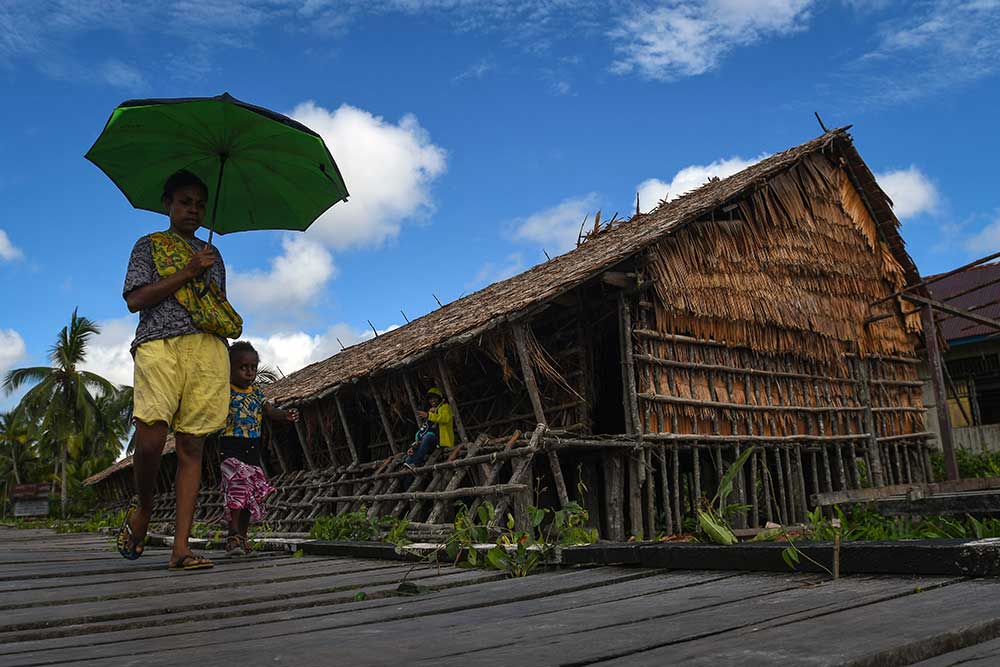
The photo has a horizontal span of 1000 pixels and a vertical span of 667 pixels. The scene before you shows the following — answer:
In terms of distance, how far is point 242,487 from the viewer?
5.09 metres

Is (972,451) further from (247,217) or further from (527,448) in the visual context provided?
(247,217)

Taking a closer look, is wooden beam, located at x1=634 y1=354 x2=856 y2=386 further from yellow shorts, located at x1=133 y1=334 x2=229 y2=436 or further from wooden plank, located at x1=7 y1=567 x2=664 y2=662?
wooden plank, located at x1=7 y1=567 x2=664 y2=662

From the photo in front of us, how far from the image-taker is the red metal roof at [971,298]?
55.2 ft

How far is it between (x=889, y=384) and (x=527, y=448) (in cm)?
835

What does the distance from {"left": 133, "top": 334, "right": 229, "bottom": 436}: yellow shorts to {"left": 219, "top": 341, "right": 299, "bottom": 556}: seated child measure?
92 cm

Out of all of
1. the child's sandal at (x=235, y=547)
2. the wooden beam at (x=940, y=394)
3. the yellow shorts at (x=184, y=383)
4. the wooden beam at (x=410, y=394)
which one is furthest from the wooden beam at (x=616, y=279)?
the wooden beam at (x=940, y=394)

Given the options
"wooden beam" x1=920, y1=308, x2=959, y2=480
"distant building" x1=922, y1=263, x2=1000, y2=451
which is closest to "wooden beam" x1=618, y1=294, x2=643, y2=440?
"wooden beam" x1=920, y1=308, x2=959, y2=480

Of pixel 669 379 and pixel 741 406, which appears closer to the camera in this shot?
pixel 669 379

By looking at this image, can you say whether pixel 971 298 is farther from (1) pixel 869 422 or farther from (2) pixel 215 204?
(2) pixel 215 204

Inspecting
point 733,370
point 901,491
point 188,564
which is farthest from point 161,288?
point 901,491

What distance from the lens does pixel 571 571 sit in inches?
123

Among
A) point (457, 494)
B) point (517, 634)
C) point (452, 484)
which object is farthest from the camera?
point (452, 484)

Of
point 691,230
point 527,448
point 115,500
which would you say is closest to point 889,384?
point 691,230

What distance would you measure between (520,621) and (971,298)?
69.2 ft
